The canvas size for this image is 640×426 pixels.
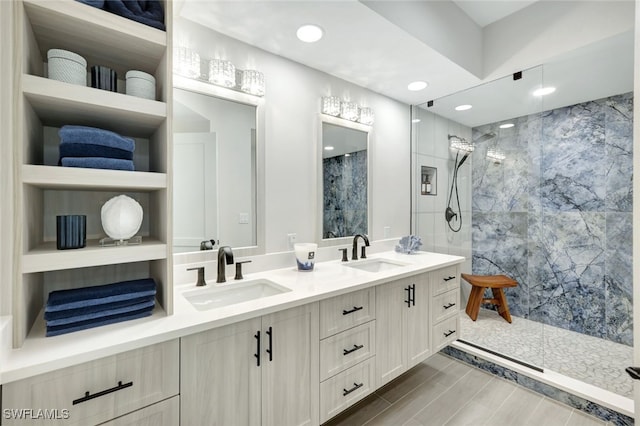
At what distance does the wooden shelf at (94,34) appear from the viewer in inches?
36.3

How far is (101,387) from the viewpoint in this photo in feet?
2.84

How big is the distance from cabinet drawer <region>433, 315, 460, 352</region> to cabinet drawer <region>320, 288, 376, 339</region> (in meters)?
0.73

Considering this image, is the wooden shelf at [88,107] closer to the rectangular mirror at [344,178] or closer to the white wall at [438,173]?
the rectangular mirror at [344,178]

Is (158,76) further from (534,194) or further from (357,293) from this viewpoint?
(534,194)

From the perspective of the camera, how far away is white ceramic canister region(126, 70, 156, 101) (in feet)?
3.60

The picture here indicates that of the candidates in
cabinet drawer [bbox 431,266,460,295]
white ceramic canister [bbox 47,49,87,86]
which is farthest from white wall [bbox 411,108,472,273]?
white ceramic canister [bbox 47,49,87,86]

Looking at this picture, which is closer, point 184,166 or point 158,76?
point 158,76

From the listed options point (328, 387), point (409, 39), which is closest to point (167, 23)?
point (409, 39)

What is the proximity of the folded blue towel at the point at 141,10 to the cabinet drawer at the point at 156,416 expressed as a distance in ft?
4.54

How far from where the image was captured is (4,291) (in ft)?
2.75

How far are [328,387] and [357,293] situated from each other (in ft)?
1.57

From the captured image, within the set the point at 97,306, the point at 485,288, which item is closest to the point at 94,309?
the point at 97,306

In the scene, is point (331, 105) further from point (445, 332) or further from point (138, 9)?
point (445, 332)

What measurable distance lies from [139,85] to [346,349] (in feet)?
5.03
